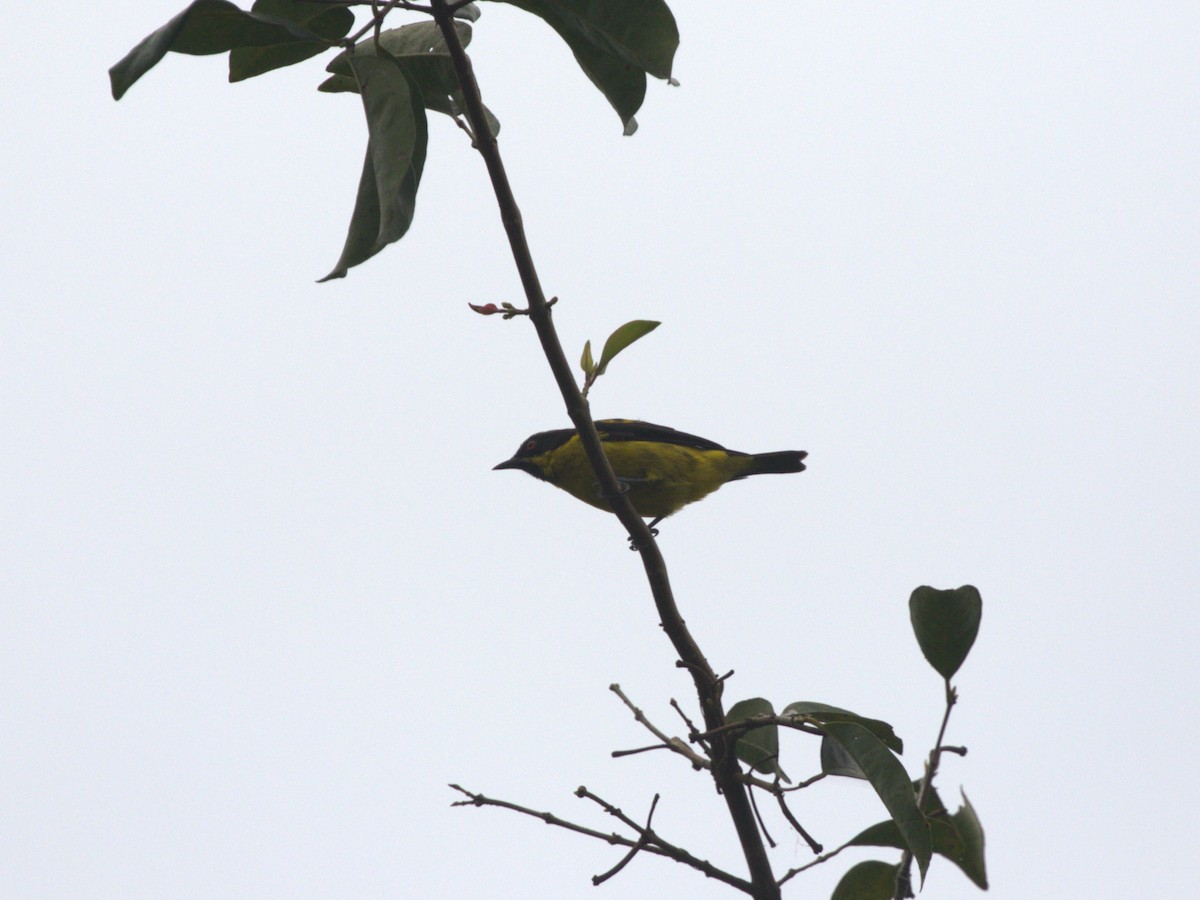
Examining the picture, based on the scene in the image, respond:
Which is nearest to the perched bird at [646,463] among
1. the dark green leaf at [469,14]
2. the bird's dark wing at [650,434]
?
the bird's dark wing at [650,434]

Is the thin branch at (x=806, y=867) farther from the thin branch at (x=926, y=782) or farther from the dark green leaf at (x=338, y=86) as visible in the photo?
the dark green leaf at (x=338, y=86)

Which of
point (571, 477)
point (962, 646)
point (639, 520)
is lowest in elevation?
point (962, 646)

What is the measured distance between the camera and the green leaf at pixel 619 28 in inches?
94.4

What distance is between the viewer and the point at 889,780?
2.50 meters

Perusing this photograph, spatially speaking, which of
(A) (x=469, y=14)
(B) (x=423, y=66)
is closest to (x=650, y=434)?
(A) (x=469, y=14)

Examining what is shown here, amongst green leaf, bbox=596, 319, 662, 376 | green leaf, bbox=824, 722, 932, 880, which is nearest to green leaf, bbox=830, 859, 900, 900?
green leaf, bbox=824, 722, 932, 880

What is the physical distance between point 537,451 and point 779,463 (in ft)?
5.01

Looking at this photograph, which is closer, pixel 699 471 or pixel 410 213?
pixel 410 213

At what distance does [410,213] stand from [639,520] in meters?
1.08

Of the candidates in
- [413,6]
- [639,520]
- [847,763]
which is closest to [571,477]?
[639,520]

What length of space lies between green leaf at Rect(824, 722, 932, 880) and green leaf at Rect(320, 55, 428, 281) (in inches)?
59.5

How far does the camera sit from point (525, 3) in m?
2.50

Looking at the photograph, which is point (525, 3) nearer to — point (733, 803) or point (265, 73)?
point (265, 73)

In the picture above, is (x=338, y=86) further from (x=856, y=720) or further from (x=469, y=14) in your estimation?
(x=856, y=720)
